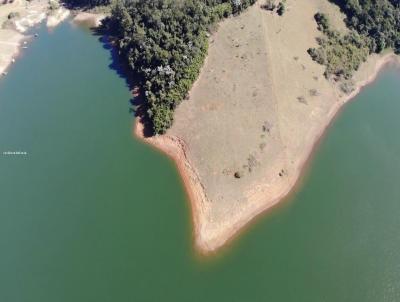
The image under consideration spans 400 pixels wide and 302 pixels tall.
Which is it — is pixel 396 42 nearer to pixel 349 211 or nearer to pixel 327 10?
pixel 327 10

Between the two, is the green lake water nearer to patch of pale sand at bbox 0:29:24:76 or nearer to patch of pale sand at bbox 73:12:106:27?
patch of pale sand at bbox 0:29:24:76

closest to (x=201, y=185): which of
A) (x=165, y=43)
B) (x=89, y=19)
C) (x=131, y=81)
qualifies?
(x=131, y=81)

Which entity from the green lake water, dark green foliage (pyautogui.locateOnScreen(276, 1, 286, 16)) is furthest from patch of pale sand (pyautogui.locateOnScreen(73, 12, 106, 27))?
dark green foliage (pyautogui.locateOnScreen(276, 1, 286, 16))

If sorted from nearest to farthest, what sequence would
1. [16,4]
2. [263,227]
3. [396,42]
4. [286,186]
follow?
[263,227]
[286,186]
[396,42]
[16,4]

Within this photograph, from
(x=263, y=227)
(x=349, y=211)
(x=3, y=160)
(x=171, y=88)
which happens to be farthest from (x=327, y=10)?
A: (x=3, y=160)

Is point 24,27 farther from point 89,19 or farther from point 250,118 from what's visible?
point 250,118

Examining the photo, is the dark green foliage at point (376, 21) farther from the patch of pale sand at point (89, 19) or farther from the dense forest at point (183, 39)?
the patch of pale sand at point (89, 19)
